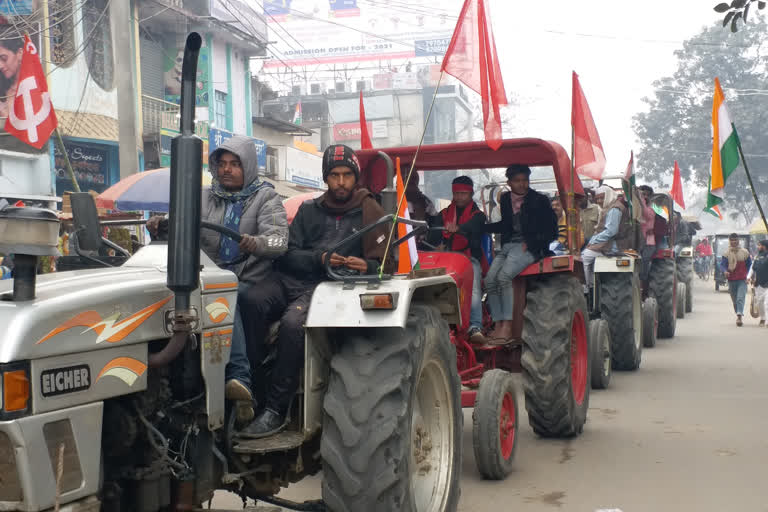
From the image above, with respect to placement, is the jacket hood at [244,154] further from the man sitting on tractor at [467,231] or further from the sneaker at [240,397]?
the man sitting on tractor at [467,231]

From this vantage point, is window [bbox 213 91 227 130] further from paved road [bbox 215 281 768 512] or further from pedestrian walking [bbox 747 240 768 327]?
paved road [bbox 215 281 768 512]

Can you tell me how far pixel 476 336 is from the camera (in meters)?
7.18

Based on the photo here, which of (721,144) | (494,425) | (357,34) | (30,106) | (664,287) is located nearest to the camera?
(494,425)

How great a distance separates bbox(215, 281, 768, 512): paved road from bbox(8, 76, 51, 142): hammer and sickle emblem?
6.20 metres

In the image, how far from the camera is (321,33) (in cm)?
9775

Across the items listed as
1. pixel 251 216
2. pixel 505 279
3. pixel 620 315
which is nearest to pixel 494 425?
pixel 505 279

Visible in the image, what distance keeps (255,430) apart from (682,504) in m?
2.90

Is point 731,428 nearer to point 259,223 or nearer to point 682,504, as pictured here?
point 682,504

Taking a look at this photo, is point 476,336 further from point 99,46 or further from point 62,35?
point 99,46

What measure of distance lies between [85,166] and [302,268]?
18.3 metres

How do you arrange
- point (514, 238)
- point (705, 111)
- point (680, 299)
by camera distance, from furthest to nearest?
point (705, 111) → point (680, 299) → point (514, 238)

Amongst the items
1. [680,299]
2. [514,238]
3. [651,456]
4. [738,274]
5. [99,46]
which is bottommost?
[651,456]

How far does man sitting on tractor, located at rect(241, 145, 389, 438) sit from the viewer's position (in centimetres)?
434

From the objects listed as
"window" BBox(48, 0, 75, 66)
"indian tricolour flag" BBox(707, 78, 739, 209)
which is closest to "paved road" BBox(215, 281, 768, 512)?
"indian tricolour flag" BBox(707, 78, 739, 209)
